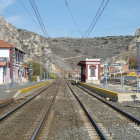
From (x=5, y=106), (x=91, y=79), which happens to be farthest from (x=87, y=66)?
(x=5, y=106)

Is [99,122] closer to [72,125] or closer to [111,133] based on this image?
[72,125]

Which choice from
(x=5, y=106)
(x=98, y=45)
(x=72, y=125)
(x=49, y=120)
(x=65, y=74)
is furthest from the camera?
(x=98, y=45)

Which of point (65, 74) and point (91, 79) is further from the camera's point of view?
point (65, 74)

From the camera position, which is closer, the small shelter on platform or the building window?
the building window

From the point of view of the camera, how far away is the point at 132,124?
27.9 feet

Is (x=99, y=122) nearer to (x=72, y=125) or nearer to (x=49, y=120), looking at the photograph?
(x=72, y=125)

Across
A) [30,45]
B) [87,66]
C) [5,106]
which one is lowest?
[5,106]

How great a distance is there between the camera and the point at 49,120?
9367 mm

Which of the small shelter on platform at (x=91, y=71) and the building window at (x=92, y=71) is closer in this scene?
the building window at (x=92, y=71)

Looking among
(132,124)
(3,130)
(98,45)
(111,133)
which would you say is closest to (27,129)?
(3,130)

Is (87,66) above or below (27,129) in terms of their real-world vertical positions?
above

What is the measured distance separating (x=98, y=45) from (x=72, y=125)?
17462cm

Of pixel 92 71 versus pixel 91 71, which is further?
pixel 91 71

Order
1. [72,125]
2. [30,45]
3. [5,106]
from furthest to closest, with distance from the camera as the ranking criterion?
[30,45] < [5,106] < [72,125]
